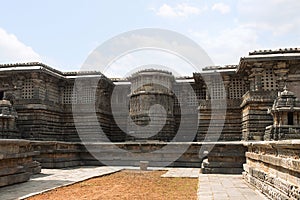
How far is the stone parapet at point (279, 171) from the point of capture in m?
5.11

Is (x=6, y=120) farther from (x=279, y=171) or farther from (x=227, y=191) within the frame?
(x=279, y=171)

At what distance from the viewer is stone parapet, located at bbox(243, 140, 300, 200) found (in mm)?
5113

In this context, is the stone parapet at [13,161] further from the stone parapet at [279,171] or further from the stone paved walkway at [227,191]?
the stone parapet at [279,171]

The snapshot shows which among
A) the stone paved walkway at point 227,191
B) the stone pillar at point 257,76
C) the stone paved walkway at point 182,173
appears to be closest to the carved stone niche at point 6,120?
the stone paved walkway at point 182,173

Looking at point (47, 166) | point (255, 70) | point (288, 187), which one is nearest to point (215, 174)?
point (288, 187)

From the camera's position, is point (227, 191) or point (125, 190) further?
point (125, 190)

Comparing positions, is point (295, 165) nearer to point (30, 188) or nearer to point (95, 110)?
point (30, 188)

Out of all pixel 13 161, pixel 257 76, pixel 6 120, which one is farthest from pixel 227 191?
pixel 6 120

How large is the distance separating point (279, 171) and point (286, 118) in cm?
1200

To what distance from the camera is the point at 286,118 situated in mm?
17250

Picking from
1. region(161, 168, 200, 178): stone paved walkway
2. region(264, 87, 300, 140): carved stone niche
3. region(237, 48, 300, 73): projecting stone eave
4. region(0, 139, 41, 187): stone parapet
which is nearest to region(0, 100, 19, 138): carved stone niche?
region(0, 139, 41, 187): stone parapet

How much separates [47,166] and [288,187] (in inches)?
459

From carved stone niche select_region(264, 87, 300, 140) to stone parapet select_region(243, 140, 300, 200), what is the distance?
9.20m

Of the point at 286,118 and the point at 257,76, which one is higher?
the point at 257,76
